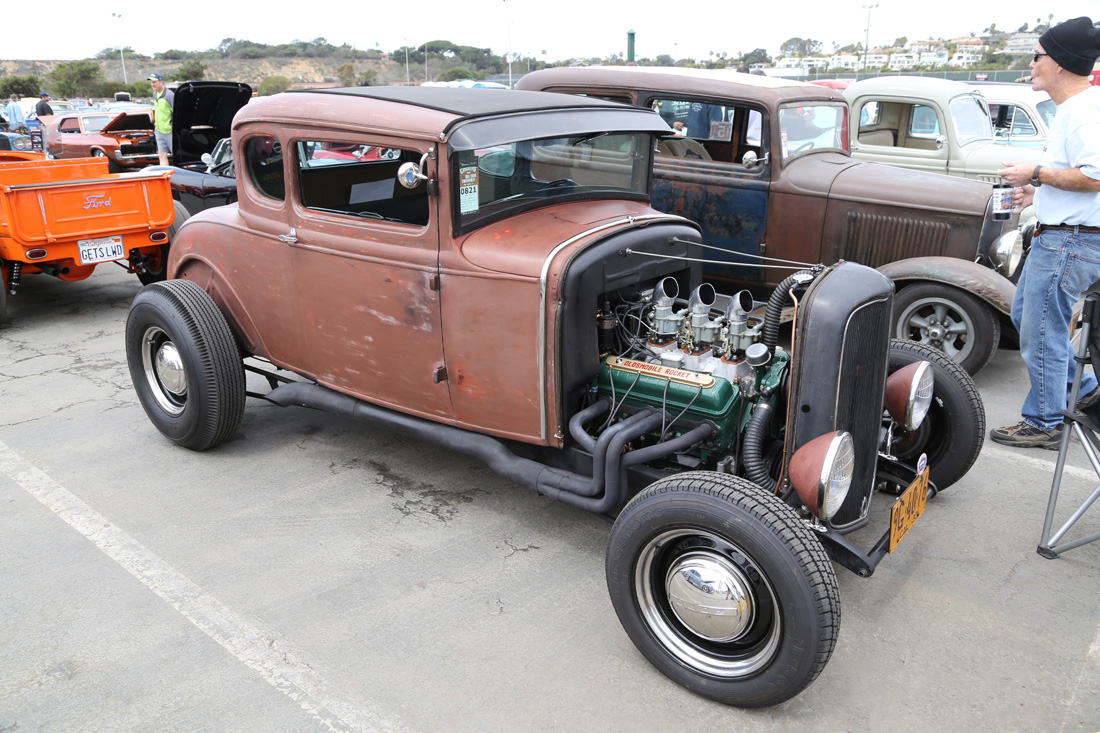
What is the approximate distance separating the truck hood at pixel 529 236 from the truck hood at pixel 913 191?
2.76 metres

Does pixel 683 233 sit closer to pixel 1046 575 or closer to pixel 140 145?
pixel 1046 575

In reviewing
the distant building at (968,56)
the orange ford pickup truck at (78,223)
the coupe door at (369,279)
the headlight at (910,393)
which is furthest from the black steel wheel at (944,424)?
the distant building at (968,56)

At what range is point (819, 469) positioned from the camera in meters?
2.55

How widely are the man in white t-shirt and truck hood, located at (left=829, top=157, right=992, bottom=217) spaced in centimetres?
150

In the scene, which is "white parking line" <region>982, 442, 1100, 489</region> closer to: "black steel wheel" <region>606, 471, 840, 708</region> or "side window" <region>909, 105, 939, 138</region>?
"black steel wheel" <region>606, 471, 840, 708</region>

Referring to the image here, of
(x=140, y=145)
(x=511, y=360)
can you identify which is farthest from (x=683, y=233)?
(x=140, y=145)

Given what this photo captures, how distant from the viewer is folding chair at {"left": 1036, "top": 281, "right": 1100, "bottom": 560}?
10.5ft

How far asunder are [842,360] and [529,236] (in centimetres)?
131

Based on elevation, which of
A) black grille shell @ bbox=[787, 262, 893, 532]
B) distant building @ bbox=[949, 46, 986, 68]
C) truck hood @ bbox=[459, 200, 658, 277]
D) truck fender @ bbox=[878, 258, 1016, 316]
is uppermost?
distant building @ bbox=[949, 46, 986, 68]

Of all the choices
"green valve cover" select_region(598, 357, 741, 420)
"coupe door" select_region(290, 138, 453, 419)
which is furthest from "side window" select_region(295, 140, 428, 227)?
"green valve cover" select_region(598, 357, 741, 420)

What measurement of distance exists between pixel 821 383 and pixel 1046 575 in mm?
1468

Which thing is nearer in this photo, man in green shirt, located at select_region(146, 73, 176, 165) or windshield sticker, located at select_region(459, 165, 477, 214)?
windshield sticker, located at select_region(459, 165, 477, 214)

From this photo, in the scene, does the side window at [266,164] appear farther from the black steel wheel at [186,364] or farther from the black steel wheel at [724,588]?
the black steel wheel at [724,588]

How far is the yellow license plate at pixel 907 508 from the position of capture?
2.77 metres
